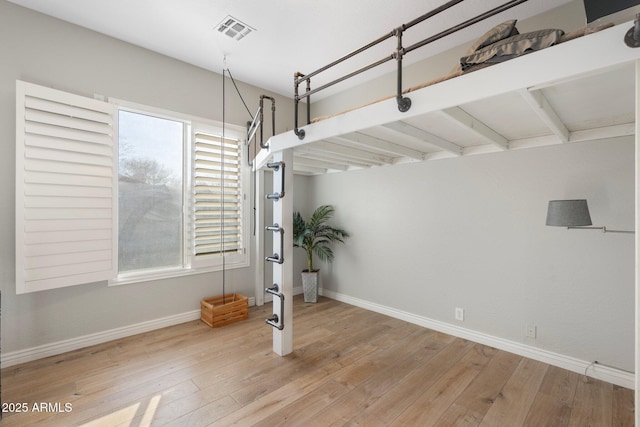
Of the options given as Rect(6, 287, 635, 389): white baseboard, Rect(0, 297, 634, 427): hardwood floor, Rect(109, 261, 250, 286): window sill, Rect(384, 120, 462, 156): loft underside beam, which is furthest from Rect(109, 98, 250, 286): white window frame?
Rect(384, 120, 462, 156): loft underside beam

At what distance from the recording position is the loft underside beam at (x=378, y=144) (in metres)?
2.32

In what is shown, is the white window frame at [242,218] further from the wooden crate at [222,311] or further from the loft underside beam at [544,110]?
the loft underside beam at [544,110]

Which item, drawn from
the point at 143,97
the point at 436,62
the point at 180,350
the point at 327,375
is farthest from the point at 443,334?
the point at 143,97

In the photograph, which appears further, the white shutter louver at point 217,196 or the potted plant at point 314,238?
the potted plant at point 314,238

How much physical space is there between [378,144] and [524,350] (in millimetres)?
2259

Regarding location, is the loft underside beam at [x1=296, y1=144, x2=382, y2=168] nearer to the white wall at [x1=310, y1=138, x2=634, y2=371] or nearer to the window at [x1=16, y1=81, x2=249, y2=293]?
the white wall at [x1=310, y1=138, x2=634, y2=371]

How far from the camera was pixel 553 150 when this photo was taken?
2455 mm

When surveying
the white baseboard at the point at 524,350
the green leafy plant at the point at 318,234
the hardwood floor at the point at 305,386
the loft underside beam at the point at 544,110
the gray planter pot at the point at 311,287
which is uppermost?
the loft underside beam at the point at 544,110

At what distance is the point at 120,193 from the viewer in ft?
9.77

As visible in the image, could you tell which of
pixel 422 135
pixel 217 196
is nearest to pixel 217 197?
pixel 217 196

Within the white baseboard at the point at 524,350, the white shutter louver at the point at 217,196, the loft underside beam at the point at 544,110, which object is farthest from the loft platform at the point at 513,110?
the white baseboard at the point at 524,350

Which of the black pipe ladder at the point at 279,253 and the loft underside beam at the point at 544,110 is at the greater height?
the loft underside beam at the point at 544,110

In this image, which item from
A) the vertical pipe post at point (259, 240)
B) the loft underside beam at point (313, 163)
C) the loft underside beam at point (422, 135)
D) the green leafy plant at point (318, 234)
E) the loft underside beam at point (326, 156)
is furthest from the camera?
the green leafy plant at point (318, 234)

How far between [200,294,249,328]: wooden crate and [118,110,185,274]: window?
23.3 inches
